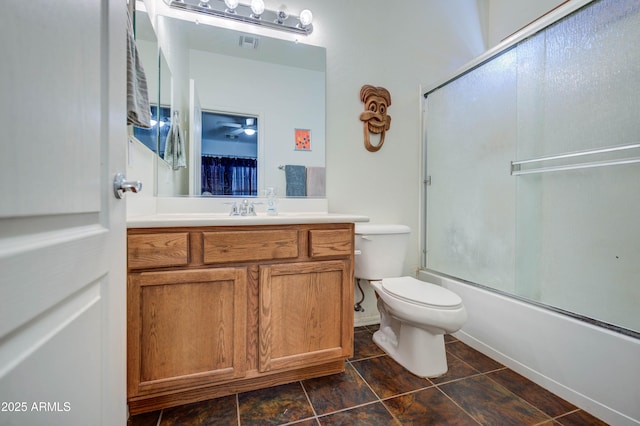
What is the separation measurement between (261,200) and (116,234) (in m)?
1.17

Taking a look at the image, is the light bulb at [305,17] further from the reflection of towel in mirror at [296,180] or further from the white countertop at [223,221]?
the white countertop at [223,221]

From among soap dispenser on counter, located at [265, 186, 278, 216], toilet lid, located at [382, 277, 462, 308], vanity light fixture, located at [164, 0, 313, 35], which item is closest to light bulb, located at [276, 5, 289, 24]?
vanity light fixture, located at [164, 0, 313, 35]

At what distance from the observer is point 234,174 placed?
5.92 feet

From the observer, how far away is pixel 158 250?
114 cm

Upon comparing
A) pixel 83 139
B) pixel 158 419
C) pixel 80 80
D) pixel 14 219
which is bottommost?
pixel 158 419

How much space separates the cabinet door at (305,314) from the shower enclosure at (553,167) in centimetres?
103

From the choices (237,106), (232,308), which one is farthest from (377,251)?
(237,106)

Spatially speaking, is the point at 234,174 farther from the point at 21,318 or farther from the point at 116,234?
the point at 21,318

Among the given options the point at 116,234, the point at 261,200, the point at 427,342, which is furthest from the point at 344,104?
the point at 116,234

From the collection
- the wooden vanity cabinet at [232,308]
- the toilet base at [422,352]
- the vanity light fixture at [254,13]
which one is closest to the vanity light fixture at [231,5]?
the vanity light fixture at [254,13]

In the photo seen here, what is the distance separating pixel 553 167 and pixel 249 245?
1.67 meters

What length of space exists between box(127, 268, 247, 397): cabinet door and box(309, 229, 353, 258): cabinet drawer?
0.34 m

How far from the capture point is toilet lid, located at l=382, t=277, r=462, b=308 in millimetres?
1438

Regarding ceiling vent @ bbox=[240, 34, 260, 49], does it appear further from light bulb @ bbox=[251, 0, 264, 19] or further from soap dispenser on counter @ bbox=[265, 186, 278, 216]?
soap dispenser on counter @ bbox=[265, 186, 278, 216]
